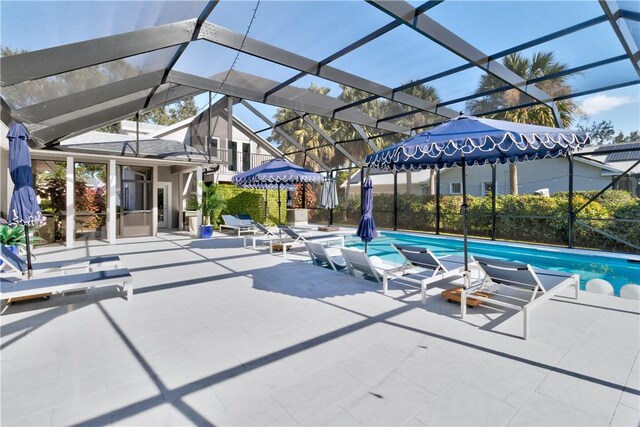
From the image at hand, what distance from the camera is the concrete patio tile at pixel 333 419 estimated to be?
2.31m

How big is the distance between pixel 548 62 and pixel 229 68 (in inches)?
331

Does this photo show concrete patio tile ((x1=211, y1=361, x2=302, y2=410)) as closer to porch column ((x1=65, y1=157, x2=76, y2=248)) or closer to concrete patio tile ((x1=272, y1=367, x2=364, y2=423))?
concrete patio tile ((x1=272, y1=367, x2=364, y2=423))

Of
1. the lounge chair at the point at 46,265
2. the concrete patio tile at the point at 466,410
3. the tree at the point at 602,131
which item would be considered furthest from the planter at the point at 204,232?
the tree at the point at 602,131

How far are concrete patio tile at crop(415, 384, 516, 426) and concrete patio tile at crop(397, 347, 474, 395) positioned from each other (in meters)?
0.13

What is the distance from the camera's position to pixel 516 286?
4.58 m

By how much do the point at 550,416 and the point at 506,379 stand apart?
0.49 m

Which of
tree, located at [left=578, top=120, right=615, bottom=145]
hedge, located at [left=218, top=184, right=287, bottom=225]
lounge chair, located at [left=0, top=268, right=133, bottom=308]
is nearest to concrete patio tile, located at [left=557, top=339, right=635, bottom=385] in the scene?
lounge chair, located at [left=0, top=268, right=133, bottom=308]

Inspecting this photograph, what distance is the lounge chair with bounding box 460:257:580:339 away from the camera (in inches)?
163

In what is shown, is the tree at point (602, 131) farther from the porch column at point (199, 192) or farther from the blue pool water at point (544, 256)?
the porch column at point (199, 192)

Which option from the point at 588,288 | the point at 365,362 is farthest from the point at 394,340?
the point at 588,288

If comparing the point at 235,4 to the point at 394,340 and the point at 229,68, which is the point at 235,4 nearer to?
the point at 229,68

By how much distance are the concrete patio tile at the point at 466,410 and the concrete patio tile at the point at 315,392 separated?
2.04 feet

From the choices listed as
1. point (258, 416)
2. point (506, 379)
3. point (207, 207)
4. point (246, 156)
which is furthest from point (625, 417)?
point (246, 156)

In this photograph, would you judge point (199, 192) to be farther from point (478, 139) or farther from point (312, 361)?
point (478, 139)
